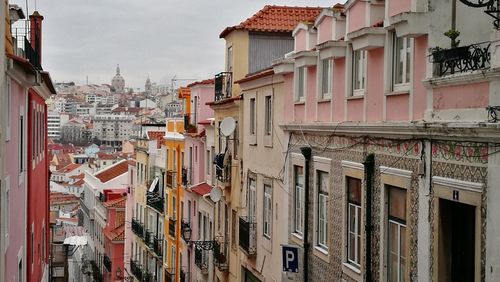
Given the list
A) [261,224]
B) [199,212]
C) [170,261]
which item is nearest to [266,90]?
[261,224]

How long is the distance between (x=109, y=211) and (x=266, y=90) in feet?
132

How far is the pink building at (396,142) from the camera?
9.63m

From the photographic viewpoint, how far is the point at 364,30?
12641 mm

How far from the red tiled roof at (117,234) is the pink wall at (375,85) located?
4612 centimetres

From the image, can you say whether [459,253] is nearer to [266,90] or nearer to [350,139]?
[350,139]

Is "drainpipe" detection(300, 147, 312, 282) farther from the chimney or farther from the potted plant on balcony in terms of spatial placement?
the chimney

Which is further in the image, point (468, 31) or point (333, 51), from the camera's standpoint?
point (333, 51)

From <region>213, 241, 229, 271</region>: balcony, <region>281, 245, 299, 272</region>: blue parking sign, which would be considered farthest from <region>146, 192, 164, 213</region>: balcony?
<region>281, 245, 299, 272</region>: blue parking sign

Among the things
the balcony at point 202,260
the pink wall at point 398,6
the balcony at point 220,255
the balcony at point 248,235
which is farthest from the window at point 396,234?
the balcony at point 202,260

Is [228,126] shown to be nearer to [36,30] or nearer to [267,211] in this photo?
[267,211]

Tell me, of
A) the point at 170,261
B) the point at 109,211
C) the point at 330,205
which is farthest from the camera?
the point at 109,211

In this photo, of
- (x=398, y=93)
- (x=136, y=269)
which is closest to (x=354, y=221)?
(x=398, y=93)

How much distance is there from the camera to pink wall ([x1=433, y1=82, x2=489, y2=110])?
934cm

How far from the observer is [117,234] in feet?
189
